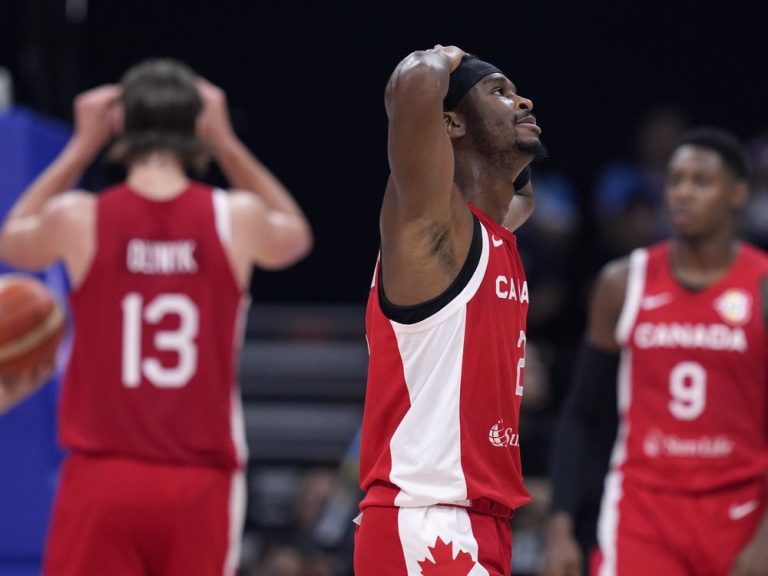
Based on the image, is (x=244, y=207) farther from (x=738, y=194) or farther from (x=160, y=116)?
(x=738, y=194)

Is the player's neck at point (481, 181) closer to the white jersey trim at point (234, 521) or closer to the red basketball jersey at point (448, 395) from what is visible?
the red basketball jersey at point (448, 395)

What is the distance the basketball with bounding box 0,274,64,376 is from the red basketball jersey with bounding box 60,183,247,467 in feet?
0.41

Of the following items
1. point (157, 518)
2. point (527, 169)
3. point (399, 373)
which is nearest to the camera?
point (399, 373)

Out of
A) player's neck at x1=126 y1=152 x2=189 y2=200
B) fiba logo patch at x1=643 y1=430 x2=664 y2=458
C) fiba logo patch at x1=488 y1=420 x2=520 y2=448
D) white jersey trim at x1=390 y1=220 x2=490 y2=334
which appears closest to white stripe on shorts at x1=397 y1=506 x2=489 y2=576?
fiba logo patch at x1=488 y1=420 x2=520 y2=448

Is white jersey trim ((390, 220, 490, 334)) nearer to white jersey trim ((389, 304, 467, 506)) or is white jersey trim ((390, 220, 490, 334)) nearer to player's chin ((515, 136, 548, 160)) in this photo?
white jersey trim ((389, 304, 467, 506))

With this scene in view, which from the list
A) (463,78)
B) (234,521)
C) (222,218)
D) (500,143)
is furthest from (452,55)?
(234,521)

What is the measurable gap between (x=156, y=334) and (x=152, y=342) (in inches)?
1.2

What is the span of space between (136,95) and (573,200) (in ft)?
16.4

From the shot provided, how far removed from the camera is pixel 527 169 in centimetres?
415

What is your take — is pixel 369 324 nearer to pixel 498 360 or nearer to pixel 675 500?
pixel 498 360

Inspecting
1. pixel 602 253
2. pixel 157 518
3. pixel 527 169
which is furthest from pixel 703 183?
pixel 602 253

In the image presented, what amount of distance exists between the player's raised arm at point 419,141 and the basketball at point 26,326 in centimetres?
195

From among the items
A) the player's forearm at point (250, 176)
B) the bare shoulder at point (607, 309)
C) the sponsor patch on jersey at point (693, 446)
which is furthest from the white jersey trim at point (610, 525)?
the player's forearm at point (250, 176)

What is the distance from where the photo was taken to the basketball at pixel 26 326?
486cm
